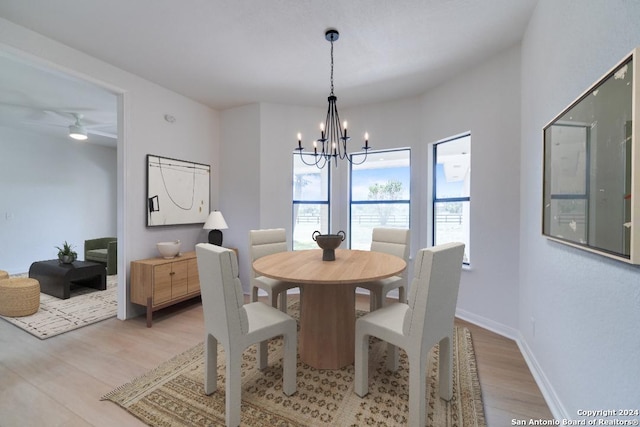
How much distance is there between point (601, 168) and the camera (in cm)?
110

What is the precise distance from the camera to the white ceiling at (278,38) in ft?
6.63

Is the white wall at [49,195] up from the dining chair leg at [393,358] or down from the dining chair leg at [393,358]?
up

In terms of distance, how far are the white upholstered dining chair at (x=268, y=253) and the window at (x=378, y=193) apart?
1486 mm

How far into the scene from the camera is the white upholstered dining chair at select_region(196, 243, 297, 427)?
1.47 m

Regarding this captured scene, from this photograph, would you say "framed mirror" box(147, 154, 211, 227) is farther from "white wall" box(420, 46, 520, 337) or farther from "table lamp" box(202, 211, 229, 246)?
"white wall" box(420, 46, 520, 337)

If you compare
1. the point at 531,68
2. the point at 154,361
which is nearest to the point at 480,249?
the point at 531,68

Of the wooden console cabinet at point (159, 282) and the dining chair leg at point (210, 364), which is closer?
the dining chair leg at point (210, 364)

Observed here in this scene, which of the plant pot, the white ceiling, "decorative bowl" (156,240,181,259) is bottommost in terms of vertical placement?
the plant pot

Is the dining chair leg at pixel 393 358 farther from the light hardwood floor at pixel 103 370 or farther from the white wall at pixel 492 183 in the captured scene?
the white wall at pixel 492 183

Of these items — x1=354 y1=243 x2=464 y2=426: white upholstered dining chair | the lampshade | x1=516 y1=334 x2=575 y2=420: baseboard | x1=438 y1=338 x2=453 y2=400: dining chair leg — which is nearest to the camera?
x1=354 y1=243 x2=464 y2=426: white upholstered dining chair

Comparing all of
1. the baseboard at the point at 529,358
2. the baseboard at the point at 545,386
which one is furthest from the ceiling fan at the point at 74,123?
the baseboard at the point at 545,386

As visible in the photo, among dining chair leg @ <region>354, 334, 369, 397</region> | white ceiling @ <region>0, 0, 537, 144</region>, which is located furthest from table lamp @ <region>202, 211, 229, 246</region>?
dining chair leg @ <region>354, 334, 369, 397</region>

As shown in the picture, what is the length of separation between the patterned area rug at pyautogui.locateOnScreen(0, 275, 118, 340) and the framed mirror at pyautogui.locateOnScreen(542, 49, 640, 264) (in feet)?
13.8

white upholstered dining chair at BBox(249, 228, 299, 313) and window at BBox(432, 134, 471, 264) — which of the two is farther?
window at BBox(432, 134, 471, 264)
